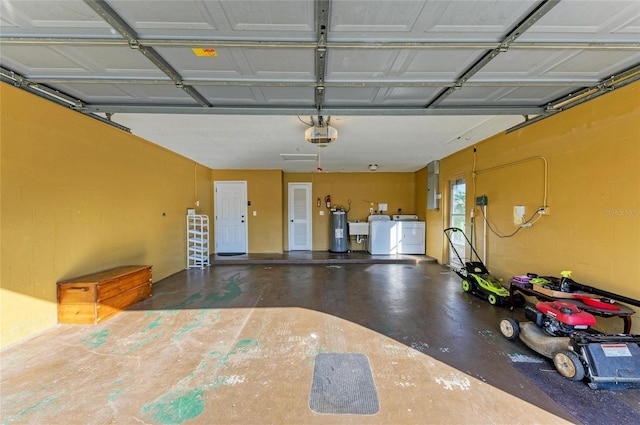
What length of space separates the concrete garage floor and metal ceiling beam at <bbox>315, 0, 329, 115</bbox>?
2.42 metres

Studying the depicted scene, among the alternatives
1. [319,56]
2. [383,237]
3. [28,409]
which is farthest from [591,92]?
[28,409]

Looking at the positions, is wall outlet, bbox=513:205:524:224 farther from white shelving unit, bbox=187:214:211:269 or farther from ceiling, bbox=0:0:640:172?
white shelving unit, bbox=187:214:211:269

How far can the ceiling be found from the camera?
1447 mm

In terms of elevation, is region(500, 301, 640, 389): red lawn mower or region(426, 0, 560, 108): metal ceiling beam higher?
region(426, 0, 560, 108): metal ceiling beam

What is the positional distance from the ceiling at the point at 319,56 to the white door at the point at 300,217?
4.24 meters

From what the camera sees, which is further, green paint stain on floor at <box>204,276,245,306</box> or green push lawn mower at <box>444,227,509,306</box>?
green paint stain on floor at <box>204,276,245,306</box>

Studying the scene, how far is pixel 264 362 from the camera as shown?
79.4 inches

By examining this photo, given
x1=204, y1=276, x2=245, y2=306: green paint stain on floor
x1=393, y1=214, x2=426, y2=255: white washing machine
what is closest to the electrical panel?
x1=393, y1=214, x2=426, y2=255: white washing machine

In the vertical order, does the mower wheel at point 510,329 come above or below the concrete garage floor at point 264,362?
above

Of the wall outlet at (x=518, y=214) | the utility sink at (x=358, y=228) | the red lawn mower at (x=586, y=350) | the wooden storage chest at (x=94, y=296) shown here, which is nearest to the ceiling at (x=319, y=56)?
the wall outlet at (x=518, y=214)

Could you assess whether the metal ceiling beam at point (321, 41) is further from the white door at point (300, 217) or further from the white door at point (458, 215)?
the white door at point (300, 217)

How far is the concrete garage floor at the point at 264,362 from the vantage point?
1.52 m

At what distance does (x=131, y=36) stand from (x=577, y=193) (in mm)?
4299

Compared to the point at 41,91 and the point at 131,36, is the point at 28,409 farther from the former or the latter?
the point at 41,91
